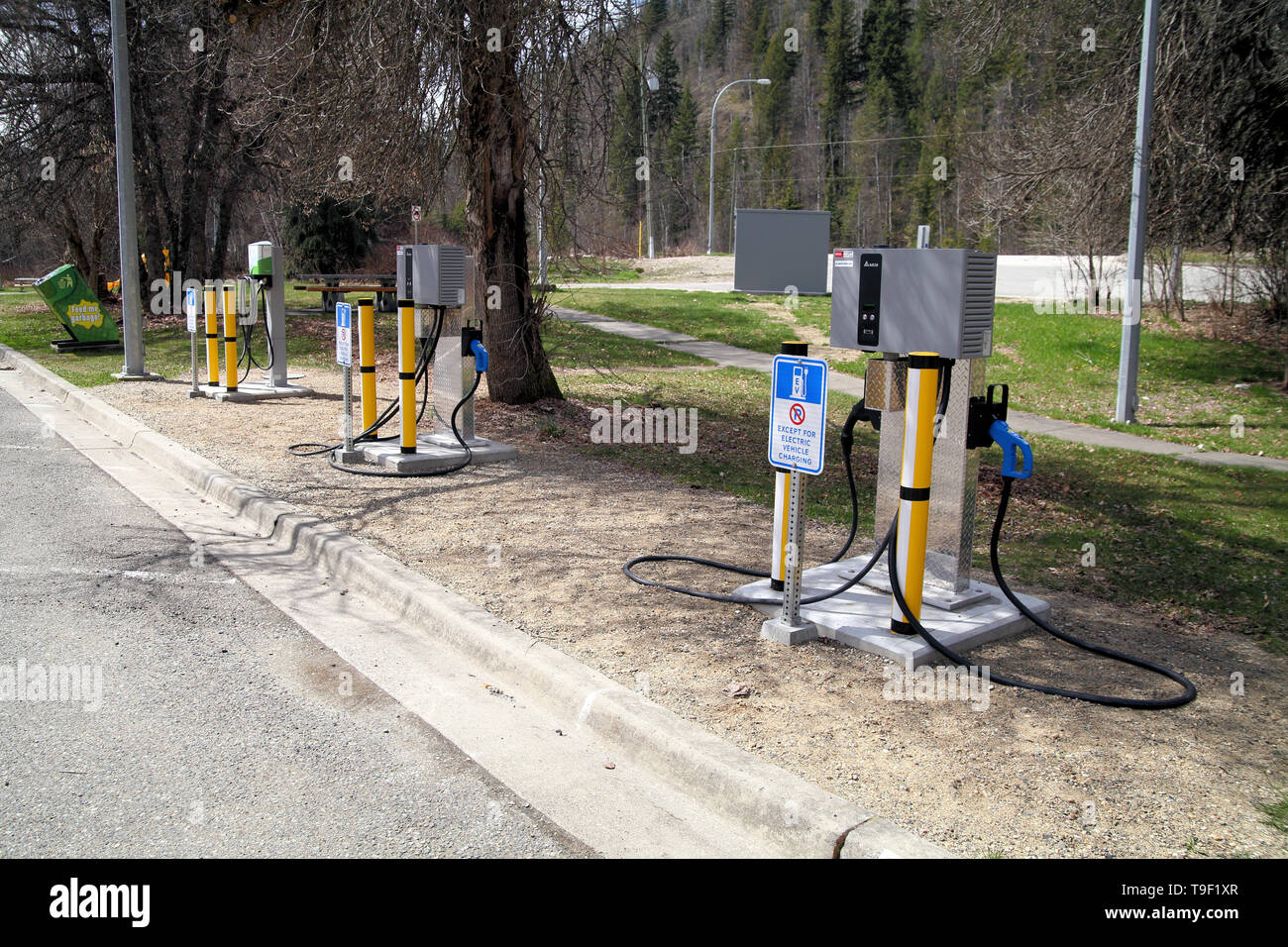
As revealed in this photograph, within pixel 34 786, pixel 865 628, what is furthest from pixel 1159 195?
pixel 34 786

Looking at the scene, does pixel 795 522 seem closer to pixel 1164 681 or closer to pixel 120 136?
pixel 1164 681

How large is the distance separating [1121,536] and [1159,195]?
9.17 m

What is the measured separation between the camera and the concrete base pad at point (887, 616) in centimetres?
493

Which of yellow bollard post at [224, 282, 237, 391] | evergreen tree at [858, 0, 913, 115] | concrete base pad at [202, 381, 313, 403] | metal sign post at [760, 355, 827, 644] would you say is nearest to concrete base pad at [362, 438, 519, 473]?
concrete base pad at [202, 381, 313, 403]

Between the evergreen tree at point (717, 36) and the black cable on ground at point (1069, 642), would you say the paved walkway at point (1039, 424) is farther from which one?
the evergreen tree at point (717, 36)

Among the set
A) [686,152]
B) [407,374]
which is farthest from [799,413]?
[686,152]

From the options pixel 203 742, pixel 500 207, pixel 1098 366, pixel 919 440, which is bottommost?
pixel 203 742

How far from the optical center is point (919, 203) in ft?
200

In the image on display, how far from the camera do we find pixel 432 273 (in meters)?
8.88

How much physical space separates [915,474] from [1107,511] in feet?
15.0

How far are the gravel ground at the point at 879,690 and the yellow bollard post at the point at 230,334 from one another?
5.37m

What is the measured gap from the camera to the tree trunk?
9.92m
